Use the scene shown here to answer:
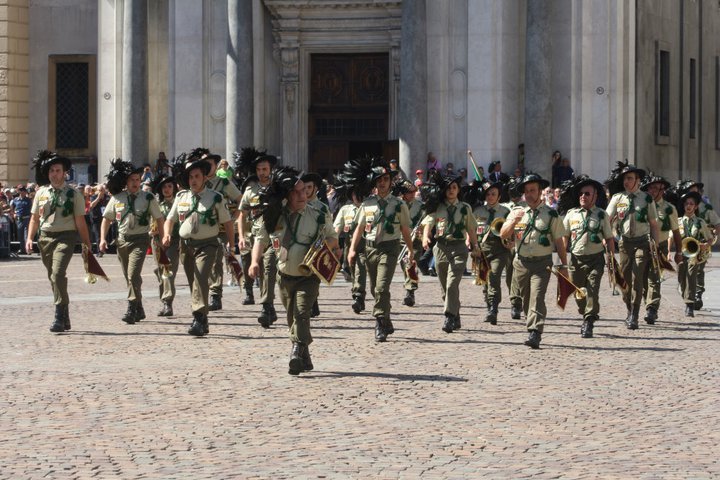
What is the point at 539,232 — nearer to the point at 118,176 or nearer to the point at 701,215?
the point at 118,176

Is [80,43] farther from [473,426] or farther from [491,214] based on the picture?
[473,426]

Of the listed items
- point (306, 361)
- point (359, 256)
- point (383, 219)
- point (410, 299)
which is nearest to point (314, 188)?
point (383, 219)

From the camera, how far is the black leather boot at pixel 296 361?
42.4 ft

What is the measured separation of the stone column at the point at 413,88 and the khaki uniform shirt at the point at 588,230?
55.4ft

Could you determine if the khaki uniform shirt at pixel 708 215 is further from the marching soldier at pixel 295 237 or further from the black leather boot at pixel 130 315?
the marching soldier at pixel 295 237

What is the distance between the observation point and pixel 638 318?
18438 mm

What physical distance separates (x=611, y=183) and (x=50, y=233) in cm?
652

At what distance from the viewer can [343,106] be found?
37.9 m

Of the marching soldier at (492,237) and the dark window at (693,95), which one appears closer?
the marching soldier at (492,237)

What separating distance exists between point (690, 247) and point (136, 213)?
6.93m

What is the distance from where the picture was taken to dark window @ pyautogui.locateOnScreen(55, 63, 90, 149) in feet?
134

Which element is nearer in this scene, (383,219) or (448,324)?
(383,219)

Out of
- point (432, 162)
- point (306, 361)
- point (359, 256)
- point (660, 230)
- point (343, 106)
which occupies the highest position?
point (343, 106)

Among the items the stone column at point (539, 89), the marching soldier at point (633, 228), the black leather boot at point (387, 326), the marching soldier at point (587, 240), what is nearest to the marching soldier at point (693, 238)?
the marching soldier at point (633, 228)
